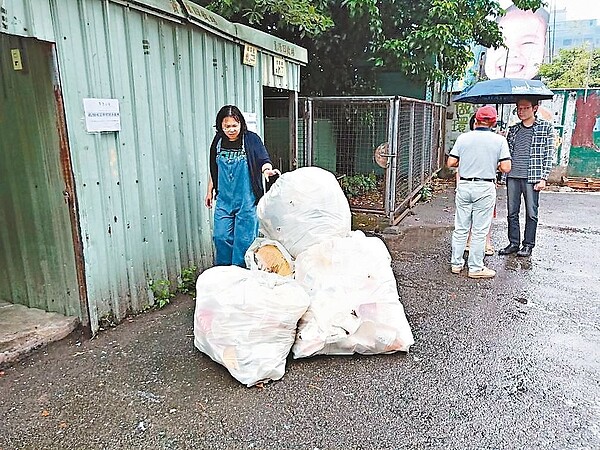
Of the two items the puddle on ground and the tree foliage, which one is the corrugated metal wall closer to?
the puddle on ground

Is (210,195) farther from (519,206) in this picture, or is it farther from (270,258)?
(519,206)

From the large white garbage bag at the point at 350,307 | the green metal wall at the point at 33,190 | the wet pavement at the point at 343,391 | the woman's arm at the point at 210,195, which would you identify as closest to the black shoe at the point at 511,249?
the wet pavement at the point at 343,391

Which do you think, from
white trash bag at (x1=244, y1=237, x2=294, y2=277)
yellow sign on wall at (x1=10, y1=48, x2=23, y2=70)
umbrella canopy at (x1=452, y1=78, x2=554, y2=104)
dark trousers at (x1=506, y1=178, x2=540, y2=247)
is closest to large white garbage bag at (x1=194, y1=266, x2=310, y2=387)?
white trash bag at (x1=244, y1=237, x2=294, y2=277)

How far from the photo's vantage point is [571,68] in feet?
81.9

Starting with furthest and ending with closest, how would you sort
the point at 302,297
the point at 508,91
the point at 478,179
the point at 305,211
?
the point at 508,91, the point at 478,179, the point at 305,211, the point at 302,297

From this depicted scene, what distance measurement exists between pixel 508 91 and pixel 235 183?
325 cm

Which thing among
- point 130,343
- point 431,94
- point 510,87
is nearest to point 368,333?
point 130,343

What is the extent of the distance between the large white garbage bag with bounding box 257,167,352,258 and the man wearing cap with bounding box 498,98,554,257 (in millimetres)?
2476

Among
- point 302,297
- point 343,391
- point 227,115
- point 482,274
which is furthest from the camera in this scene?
point 482,274

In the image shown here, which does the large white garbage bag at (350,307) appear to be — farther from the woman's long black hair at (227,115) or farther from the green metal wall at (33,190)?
the green metal wall at (33,190)

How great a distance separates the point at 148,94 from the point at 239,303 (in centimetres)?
183

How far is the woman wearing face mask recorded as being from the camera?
392cm

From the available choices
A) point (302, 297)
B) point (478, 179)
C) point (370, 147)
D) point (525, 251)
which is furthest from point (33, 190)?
point (370, 147)

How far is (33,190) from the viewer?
3.34 meters
